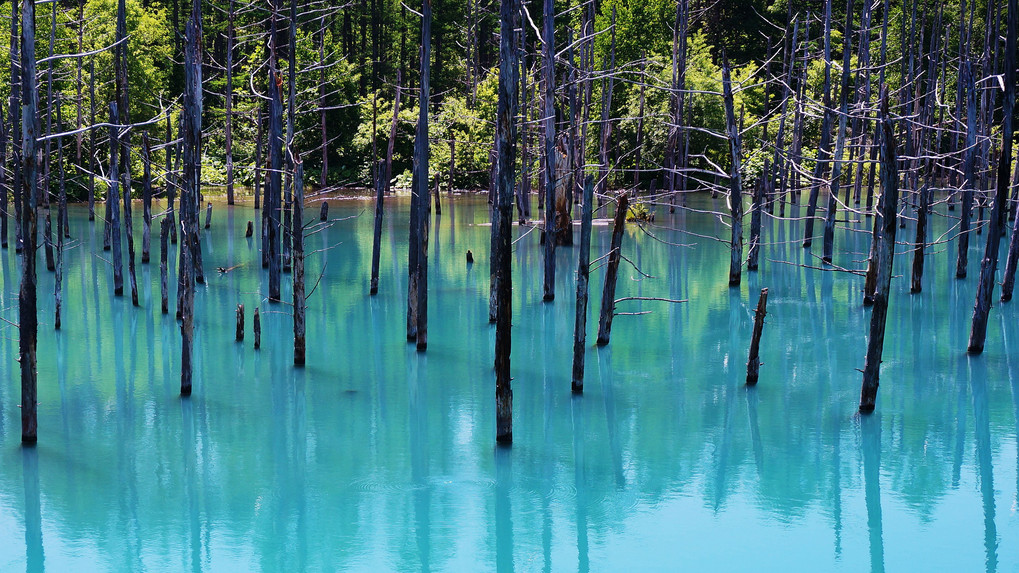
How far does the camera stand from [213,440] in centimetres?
1296

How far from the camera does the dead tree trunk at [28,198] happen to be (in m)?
10.4

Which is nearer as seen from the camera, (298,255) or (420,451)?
(420,451)

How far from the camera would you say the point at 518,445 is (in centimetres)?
1271

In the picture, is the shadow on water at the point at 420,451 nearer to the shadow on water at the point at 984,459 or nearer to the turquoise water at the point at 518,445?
the turquoise water at the point at 518,445

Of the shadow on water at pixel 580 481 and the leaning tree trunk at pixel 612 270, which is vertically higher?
the leaning tree trunk at pixel 612 270

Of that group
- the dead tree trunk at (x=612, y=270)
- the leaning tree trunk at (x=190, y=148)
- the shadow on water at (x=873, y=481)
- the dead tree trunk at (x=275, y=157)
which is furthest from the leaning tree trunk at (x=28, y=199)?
the shadow on water at (x=873, y=481)

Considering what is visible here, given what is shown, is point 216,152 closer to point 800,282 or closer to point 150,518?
point 800,282

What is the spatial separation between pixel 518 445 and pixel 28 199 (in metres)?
6.15

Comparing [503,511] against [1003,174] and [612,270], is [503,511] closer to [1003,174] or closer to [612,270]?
[612,270]

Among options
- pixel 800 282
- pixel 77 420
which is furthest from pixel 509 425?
pixel 800 282

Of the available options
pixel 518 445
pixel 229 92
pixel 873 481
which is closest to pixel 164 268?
pixel 518 445

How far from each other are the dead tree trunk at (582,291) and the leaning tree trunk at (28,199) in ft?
21.0

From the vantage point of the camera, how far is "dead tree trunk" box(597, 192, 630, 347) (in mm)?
14469

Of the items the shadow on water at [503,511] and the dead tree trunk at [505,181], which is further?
the dead tree trunk at [505,181]
